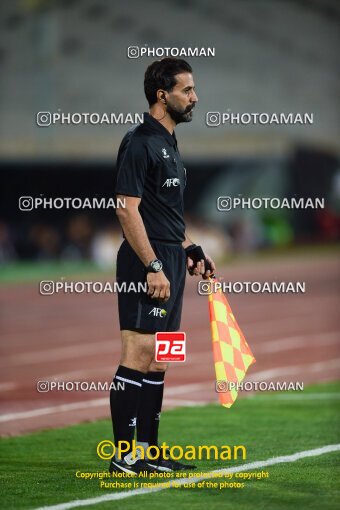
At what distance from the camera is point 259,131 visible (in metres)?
37.4

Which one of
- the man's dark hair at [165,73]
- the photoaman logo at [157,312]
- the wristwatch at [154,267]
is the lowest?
the photoaman logo at [157,312]

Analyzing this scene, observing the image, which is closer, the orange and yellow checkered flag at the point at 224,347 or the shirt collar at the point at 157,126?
the shirt collar at the point at 157,126

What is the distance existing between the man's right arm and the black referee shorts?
0.08 metres

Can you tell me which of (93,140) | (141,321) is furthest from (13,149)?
(141,321)

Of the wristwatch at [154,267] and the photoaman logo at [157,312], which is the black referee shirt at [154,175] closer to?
the wristwatch at [154,267]

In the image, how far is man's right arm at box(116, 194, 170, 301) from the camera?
5.57 m

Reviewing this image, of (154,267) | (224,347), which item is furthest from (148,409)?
(154,267)

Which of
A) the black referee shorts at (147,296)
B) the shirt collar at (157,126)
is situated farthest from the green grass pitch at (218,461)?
the shirt collar at (157,126)

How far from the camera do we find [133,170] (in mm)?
5609

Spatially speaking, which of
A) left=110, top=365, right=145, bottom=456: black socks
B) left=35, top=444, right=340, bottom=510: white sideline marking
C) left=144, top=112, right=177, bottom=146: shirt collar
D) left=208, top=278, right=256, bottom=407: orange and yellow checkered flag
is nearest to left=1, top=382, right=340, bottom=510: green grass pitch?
left=35, top=444, right=340, bottom=510: white sideline marking

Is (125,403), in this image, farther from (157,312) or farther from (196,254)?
(196,254)

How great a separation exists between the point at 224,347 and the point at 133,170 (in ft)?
3.53

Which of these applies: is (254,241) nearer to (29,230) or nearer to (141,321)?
(29,230)

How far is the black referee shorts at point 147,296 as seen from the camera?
5660 mm
